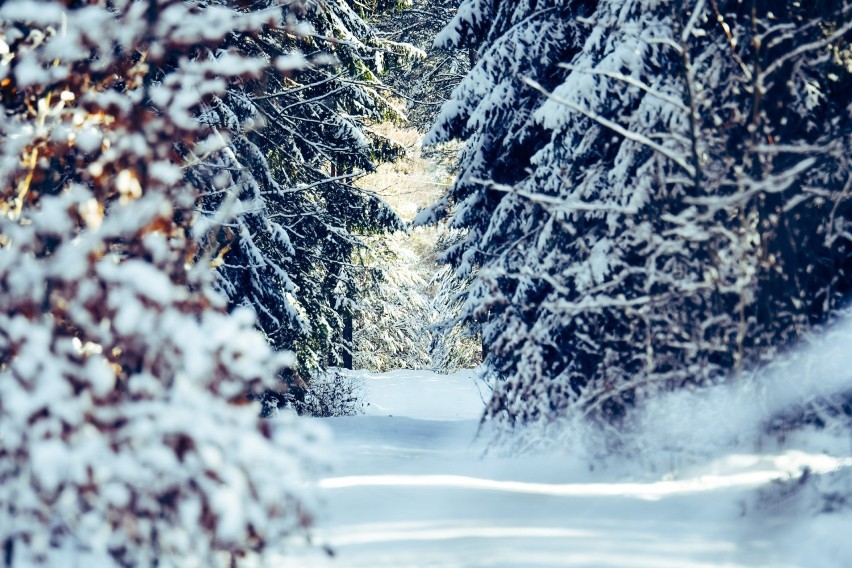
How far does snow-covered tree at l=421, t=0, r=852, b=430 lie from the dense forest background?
31 mm

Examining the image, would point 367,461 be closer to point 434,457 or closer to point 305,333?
point 434,457

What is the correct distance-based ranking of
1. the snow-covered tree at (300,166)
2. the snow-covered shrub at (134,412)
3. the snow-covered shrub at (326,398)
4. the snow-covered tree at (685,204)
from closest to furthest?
the snow-covered shrub at (134,412), the snow-covered tree at (685,204), the snow-covered tree at (300,166), the snow-covered shrub at (326,398)

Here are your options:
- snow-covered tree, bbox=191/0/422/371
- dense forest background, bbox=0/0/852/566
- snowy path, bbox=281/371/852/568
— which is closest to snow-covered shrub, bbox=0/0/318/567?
dense forest background, bbox=0/0/852/566

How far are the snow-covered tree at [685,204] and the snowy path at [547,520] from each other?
22.3 inches

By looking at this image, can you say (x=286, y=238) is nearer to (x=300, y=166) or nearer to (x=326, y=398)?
(x=300, y=166)

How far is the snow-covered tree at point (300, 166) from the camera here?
997cm

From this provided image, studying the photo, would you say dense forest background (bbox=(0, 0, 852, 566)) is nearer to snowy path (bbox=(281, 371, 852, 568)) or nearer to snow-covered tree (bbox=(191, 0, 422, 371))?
snow-covered tree (bbox=(191, 0, 422, 371))

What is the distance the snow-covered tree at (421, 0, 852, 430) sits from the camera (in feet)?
16.1

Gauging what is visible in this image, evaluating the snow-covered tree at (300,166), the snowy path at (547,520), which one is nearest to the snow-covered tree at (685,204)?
the snowy path at (547,520)

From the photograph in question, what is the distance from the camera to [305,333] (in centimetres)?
1103

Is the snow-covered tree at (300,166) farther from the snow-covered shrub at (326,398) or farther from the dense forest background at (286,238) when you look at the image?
the snow-covered shrub at (326,398)

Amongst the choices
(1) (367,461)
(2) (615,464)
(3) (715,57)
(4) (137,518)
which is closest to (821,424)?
(2) (615,464)

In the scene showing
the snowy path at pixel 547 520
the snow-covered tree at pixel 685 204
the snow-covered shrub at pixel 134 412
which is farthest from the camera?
the snow-covered tree at pixel 685 204

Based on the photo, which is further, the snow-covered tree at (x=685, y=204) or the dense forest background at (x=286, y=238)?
the snow-covered tree at (x=685, y=204)
